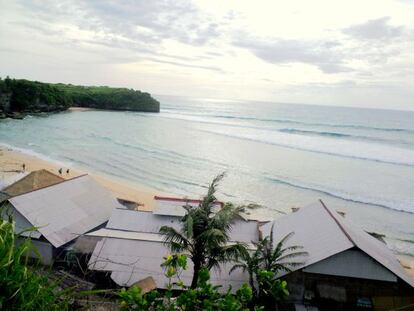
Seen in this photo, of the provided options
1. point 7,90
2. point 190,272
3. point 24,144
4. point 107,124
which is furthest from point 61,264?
point 7,90

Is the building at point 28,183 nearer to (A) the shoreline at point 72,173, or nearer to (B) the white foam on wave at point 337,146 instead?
(A) the shoreline at point 72,173

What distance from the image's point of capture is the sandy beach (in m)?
32.3

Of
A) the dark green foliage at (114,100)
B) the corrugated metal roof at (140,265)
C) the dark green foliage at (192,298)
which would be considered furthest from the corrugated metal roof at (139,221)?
the dark green foliage at (114,100)

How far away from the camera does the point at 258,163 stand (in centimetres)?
4878

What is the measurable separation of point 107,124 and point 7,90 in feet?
69.2

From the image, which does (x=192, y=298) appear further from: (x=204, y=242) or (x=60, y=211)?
(x=60, y=211)

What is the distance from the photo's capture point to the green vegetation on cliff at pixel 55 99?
79875mm

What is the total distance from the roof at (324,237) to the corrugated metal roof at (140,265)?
10.5ft

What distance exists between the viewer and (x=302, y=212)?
20.6 m

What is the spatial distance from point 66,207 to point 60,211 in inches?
24.9

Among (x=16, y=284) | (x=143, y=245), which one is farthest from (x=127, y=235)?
(x=16, y=284)

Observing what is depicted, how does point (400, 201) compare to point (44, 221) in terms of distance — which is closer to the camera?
point (44, 221)

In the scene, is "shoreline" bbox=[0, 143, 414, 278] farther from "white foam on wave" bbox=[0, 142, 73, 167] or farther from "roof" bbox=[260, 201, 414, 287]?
"roof" bbox=[260, 201, 414, 287]

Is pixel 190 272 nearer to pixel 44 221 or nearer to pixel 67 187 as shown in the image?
pixel 44 221
